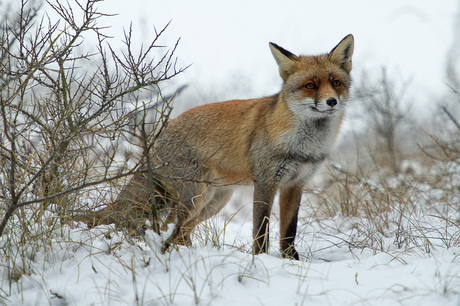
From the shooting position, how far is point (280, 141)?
4281mm

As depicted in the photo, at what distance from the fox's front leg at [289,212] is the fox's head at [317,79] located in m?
0.96

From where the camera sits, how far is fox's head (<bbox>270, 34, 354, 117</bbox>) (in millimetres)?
4027

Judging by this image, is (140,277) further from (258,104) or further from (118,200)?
(258,104)

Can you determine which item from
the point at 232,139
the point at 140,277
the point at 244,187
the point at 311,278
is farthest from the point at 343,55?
the point at 140,277

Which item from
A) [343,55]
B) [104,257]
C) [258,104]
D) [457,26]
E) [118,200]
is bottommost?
[104,257]

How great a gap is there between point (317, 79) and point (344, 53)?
Answer: 59 centimetres

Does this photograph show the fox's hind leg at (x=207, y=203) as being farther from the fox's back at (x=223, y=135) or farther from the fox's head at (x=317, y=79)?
the fox's head at (x=317, y=79)

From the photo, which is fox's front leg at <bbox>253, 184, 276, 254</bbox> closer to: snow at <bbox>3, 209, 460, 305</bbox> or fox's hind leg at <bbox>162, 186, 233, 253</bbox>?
fox's hind leg at <bbox>162, 186, 233, 253</bbox>

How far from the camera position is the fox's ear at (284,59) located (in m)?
4.41

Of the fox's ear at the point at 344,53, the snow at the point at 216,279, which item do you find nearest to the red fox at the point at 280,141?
the fox's ear at the point at 344,53

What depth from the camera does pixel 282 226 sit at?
15.0 feet

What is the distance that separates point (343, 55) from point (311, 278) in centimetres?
271

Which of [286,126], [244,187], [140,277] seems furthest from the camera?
[244,187]

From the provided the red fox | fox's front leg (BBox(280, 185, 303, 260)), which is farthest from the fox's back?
fox's front leg (BBox(280, 185, 303, 260))
